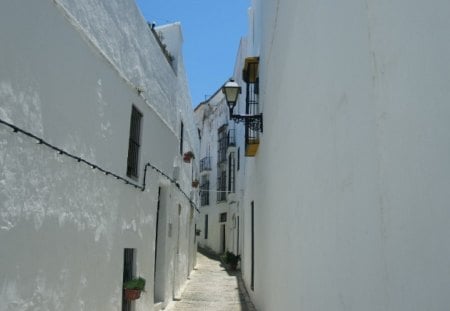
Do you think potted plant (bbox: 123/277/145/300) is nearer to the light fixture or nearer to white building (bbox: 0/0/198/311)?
white building (bbox: 0/0/198/311)

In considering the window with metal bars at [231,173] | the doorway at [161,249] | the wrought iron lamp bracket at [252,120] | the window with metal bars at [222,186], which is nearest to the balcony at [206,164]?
the window with metal bars at [222,186]

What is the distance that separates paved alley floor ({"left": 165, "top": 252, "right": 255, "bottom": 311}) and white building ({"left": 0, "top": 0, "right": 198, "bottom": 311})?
1872 mm

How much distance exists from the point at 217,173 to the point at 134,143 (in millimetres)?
22863

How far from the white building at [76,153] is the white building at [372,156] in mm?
2088

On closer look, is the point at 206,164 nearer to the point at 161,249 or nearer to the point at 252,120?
the point at 161,249

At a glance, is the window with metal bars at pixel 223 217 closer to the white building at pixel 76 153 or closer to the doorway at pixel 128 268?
the white building at pixel 76 153

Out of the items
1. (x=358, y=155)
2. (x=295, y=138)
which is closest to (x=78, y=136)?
(x=295, y=138)

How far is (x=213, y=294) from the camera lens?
36.9ft

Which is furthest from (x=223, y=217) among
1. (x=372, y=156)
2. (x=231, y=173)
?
(x=372, y=156)

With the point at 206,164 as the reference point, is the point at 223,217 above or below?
below

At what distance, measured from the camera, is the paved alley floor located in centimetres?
949

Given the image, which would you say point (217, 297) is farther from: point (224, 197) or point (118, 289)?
point (224, 197)

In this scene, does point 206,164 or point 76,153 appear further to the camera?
point 206,164

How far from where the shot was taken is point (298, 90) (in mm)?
4008
